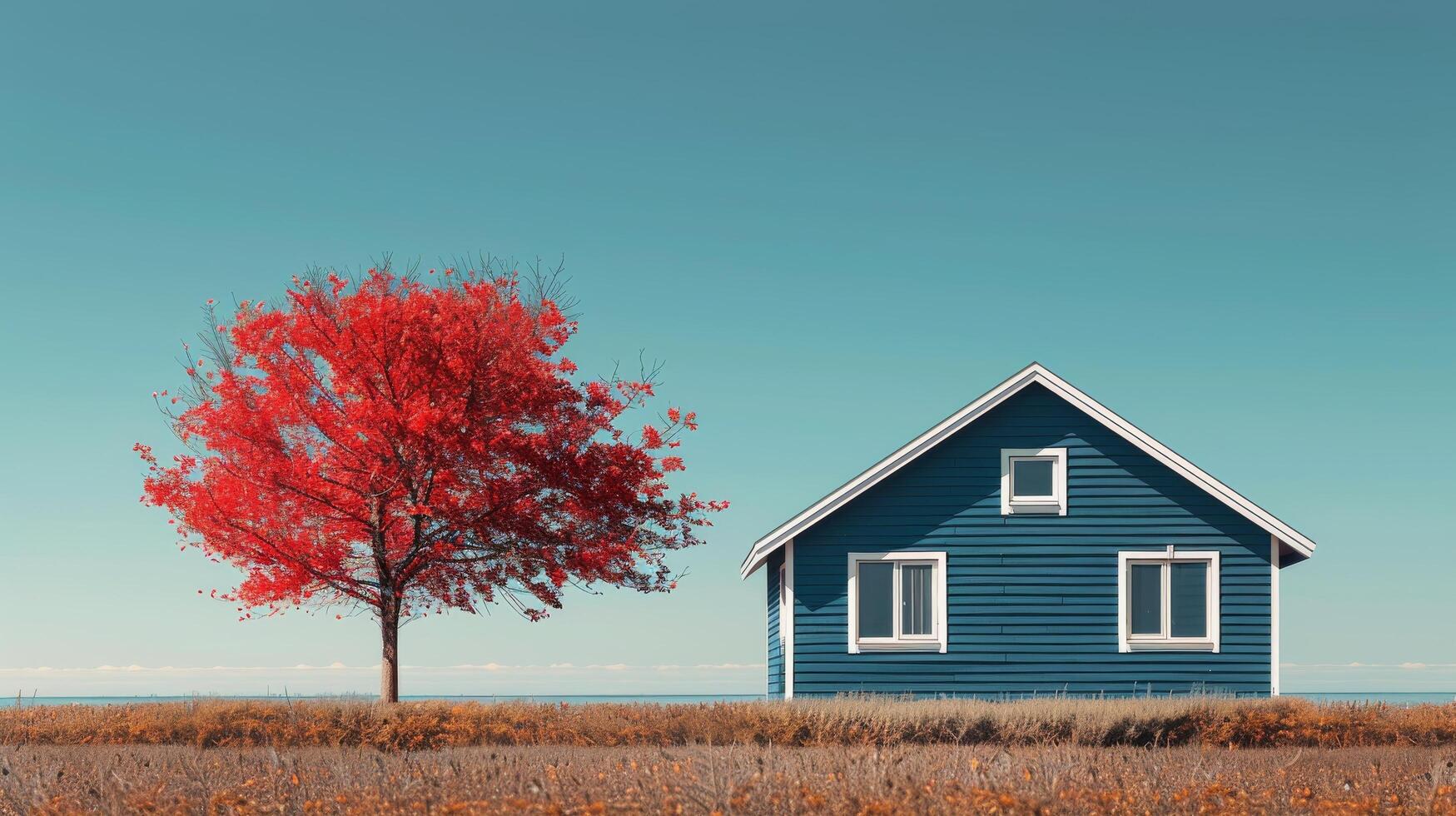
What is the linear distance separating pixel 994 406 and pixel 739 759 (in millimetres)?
14232

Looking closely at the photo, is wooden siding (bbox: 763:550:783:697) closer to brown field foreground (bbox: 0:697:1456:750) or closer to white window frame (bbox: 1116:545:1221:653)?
brown field foreground (bbox: 0:697:1456:750)

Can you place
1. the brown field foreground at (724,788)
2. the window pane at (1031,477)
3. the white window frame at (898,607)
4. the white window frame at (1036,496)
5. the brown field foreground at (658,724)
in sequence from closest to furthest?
the brown field foreground at (724,788) → the brown field foreground at (658,724) → the white window frame at (898,607) → the white window frame at (1036,496) → the window pane at (1031,477)

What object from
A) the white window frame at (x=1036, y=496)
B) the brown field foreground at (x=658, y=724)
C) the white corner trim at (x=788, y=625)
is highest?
the white window frame at (x=1036, y=496)

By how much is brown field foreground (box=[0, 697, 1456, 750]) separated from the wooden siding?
4.41m

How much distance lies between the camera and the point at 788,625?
72.0 ft

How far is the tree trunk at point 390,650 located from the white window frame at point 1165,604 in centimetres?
1284

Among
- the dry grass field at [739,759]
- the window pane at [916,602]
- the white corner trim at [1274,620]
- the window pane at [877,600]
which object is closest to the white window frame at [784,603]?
the window pane at [877,600]

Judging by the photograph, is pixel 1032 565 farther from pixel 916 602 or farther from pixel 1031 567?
pixel 916 602

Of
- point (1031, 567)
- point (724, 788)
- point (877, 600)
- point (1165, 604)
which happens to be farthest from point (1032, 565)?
point (724, 788)

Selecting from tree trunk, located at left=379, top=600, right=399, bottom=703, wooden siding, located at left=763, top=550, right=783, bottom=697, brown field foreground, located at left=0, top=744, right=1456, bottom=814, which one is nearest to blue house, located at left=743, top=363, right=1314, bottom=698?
wooden siding, located at left=763, top=550, right=783, bottom=697

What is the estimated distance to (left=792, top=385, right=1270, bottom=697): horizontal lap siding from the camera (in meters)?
21.8

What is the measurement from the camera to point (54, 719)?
18781mm

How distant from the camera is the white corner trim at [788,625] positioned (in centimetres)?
2181

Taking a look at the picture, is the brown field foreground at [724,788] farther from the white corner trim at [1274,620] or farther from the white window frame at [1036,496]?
the white corner trim at [1274,620]
